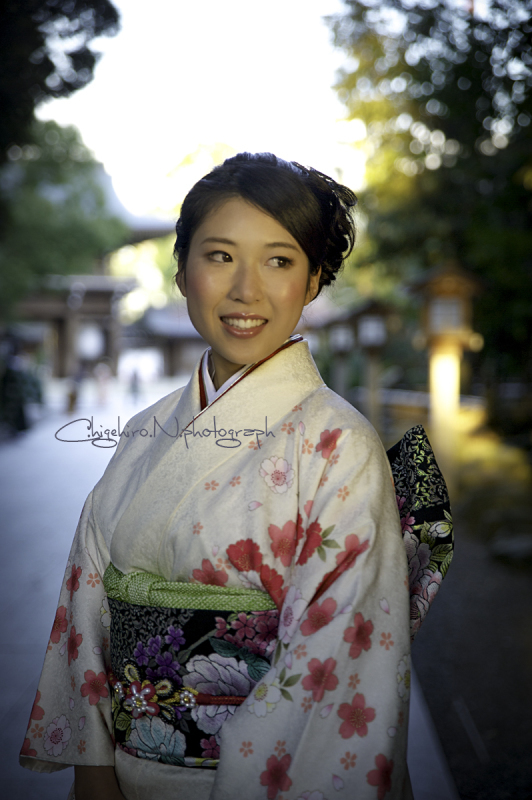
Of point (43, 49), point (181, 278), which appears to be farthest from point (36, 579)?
point (43, 49)

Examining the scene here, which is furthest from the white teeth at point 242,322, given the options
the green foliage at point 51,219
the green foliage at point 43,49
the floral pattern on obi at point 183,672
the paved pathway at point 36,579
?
the green foliage at point 51,219

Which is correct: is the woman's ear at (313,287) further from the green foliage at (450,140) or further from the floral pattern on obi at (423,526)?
the green foliage at (450,140)

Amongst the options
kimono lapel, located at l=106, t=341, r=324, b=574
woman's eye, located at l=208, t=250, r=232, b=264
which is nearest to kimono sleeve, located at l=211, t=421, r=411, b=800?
kimono lapel, located at l=106, t=341, r=324, b=574

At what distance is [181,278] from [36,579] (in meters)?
1.42

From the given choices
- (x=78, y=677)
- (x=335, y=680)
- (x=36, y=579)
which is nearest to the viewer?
(x=335, y=680)

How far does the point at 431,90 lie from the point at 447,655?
16.4 feet

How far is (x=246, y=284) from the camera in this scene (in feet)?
3.37

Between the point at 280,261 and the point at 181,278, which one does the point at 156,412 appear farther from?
the point at 280,261

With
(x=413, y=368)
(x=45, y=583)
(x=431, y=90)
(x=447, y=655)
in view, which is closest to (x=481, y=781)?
(x=447, y=655)

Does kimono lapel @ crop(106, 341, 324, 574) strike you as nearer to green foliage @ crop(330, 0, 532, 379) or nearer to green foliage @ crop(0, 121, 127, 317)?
green foliage @ crop(330, 0, 532, 379)

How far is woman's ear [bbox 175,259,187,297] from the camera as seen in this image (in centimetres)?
115

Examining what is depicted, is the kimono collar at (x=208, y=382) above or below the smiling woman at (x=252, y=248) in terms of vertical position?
below

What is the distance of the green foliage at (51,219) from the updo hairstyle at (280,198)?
14.0 ft

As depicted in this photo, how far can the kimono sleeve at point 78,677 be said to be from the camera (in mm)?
1136
